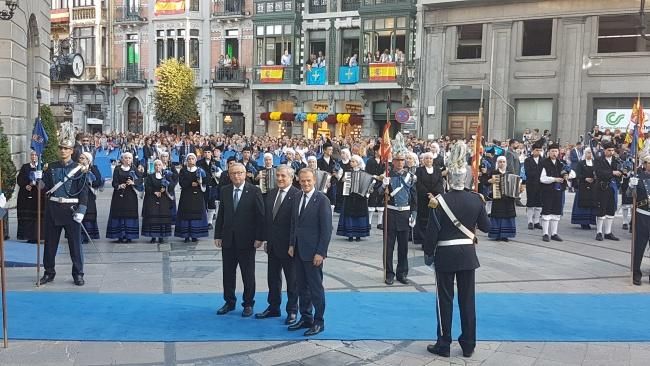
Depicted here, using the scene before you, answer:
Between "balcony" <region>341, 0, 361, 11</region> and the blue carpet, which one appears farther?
"balcony" <region>341, 0, 361, 11</region>

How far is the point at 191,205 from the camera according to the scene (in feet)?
44.6

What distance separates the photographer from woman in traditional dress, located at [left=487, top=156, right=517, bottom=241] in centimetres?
1437

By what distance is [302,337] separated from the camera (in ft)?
25.0

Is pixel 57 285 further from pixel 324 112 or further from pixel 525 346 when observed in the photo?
pixel 324 112

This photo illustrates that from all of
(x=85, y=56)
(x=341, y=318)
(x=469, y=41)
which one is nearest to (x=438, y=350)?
(x=341, y=318)

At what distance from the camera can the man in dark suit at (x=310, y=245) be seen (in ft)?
25.3

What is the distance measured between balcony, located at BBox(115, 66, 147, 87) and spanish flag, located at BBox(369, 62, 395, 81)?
1679 cm

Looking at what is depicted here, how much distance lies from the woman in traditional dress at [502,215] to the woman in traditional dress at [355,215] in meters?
2.71

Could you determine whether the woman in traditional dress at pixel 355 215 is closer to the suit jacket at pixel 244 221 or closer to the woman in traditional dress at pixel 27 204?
the suit jacket at pixel 244 221

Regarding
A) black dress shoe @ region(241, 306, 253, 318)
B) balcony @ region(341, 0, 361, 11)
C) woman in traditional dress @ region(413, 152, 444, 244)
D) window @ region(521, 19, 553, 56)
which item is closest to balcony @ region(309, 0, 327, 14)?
balcony @ region(341, 0, 361, 11)

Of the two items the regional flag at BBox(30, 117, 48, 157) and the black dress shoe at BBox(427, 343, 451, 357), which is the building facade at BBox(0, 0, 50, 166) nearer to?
the regional flag at BBox(30, 117, 48, 157)

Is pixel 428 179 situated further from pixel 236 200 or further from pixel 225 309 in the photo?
pixel 225 309

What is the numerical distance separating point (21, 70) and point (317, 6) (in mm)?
24938

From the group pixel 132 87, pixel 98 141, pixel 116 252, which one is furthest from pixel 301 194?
pixel 132 87
